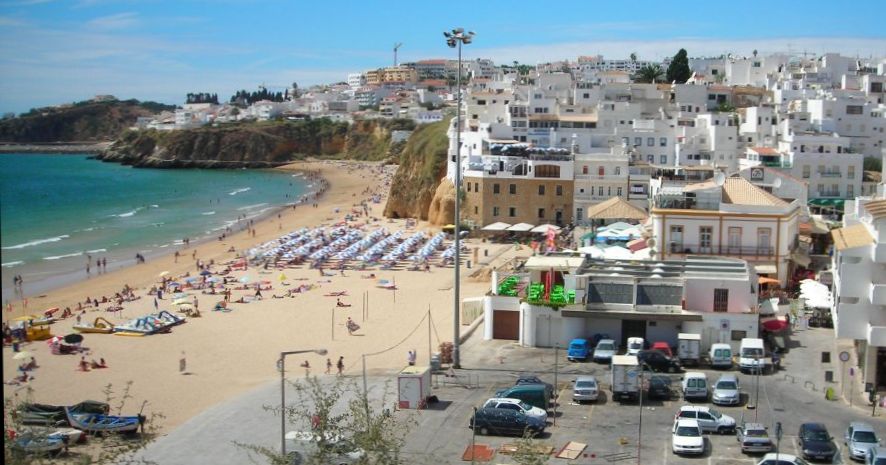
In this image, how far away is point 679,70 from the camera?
9119cm

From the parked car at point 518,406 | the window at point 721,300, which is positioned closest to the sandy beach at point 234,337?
the parked car at point 518,406

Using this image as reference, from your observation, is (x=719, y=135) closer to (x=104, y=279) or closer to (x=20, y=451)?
(x=104, y=279)

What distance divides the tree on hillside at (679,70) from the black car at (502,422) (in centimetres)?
7627

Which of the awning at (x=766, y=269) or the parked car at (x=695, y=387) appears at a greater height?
the awning at (x=766, y=269)

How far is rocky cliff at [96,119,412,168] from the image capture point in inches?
5472

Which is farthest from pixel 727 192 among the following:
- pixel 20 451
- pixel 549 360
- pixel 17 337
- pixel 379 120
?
pixel 379 120

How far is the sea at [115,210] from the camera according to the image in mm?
52594

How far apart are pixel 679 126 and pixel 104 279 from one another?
3315cm

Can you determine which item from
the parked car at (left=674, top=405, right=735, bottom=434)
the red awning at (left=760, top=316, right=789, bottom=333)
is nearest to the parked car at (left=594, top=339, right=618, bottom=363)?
the red awning at (left=760, top=316, right=789, bottom=333)

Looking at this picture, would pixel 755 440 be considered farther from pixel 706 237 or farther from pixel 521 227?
pixel 521 227

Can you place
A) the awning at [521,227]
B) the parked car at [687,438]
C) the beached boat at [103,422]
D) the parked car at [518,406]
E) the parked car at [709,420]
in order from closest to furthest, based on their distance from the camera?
the parked car at [687,438] → the parked car at [709,420] → the parked car at [518,406] → the beached boat at [103,422] → the awning at [521,227]

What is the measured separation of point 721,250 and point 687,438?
52.0 ft

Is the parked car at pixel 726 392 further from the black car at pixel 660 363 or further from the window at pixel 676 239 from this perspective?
the window at pixel 676 239

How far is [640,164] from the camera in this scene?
163 feet
